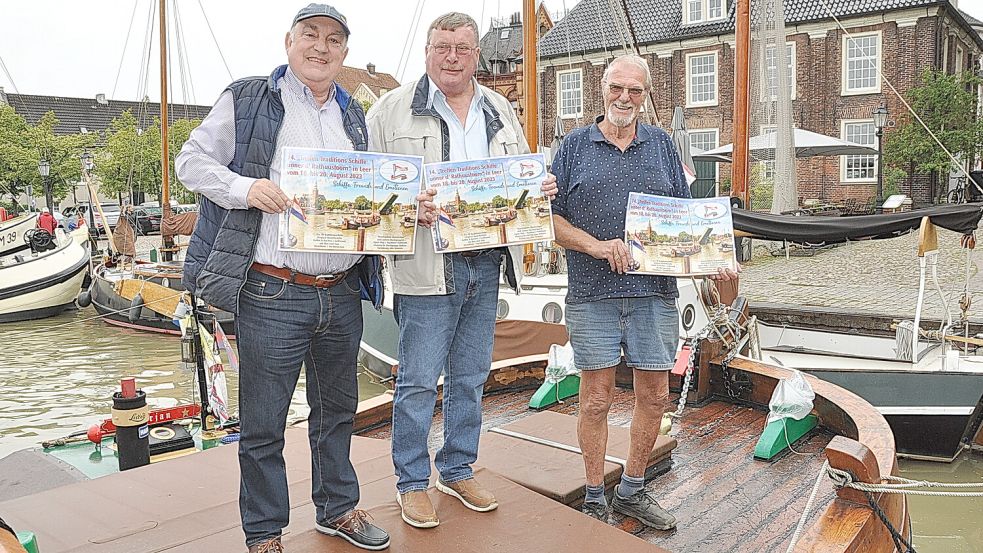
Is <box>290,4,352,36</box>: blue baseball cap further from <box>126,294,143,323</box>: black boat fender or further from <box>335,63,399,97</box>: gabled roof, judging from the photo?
<box>335,63,399,97</box>: gabled roof

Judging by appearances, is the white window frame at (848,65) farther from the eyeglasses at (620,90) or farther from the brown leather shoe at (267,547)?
the brown leather shoe at (267,547)

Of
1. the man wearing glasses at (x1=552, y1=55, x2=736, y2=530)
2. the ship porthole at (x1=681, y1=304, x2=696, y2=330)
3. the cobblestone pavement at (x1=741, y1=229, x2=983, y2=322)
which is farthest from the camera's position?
the cobblestone pavement at (x1=741, y1=229, x2=983, y2=322)

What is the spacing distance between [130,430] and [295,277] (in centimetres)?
260

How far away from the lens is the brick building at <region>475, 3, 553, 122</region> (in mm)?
37250

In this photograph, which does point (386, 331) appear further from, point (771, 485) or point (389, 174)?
point (389, 174)

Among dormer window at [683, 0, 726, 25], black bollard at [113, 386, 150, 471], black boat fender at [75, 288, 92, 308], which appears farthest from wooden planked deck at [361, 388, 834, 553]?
dormer window at [683, 0, 726, 25]

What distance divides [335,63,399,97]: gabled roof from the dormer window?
32462 millimetres

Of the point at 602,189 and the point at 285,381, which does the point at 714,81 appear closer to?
the point at 602,189

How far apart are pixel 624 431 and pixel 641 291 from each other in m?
1.20

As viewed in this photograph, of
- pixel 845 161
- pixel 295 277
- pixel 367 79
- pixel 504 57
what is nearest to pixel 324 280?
pixel 295 277

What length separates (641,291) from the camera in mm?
3102

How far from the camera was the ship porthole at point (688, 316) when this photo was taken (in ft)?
28.4

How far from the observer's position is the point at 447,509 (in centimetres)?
298

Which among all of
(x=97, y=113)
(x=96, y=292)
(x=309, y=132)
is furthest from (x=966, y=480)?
(x=97, y=113)
